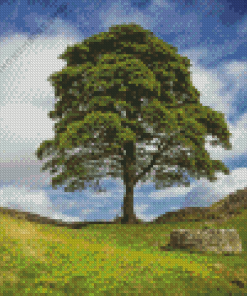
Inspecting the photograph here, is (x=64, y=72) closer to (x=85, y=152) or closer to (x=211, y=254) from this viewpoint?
(x=85, y=152)

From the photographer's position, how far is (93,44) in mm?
22844

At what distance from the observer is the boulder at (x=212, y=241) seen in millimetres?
14781

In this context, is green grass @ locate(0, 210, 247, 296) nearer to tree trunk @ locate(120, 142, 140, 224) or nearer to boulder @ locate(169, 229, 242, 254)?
boulder @ locate(169, 229, 242, 254)

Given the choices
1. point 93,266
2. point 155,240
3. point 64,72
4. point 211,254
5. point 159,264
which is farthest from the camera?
point 64,72

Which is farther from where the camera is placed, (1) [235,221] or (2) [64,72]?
(2) [64,72]

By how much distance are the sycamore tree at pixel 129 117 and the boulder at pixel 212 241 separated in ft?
20.4

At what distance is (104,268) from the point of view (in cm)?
1133

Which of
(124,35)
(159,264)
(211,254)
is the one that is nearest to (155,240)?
(211,254)

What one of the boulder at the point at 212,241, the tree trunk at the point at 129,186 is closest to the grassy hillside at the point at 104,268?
the boulder at the point at 212,241

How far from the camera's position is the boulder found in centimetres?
1478

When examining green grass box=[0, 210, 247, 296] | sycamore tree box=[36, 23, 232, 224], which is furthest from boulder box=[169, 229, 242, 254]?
sycamore tree box=[36, 23, 232, 224]

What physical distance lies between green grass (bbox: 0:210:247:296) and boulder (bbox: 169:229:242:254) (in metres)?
0.38

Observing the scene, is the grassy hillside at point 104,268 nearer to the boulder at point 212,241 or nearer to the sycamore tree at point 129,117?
the boulder at point 212,241

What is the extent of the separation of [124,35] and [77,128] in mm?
8596
